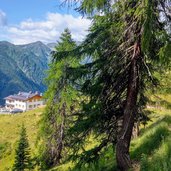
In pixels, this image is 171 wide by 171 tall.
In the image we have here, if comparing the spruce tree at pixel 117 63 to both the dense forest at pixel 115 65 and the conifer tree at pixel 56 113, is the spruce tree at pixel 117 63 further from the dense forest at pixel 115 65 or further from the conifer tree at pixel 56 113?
the conifer tree at pixel 56 113

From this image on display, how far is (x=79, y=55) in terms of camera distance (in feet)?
35.1

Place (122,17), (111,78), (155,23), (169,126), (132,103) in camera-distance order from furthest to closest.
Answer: (169,126) → (111,78) → (132,103) → (122,17) → (155,23)

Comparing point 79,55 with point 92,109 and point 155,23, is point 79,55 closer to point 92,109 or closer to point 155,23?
point 92,109

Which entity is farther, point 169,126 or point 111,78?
point 169,126

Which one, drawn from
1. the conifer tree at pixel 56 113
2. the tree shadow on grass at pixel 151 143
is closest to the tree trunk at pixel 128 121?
the tree shadow on grass at pixel 151 143

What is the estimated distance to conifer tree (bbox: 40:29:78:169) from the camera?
28688mm

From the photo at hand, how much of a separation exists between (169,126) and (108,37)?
17.6 feet

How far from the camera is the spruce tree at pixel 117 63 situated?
9414 millimetres

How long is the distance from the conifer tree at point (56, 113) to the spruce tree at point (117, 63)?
55.5 ft

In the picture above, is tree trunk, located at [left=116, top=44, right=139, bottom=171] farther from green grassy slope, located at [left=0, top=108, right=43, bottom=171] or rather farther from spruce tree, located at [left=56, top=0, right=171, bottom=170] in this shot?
green grassy slope, located at [left=0, top=108, right=43, bottom=171]

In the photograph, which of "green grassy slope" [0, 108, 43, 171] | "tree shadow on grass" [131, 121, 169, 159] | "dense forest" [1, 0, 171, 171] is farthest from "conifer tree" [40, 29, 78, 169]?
"dense forest" [1, 0, 171, 171]

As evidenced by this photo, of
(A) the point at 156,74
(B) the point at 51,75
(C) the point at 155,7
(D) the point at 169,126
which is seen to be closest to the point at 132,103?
(A) the point at 156,74

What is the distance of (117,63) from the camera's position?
10438 millimetres

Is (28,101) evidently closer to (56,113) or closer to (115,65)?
(56,113)
